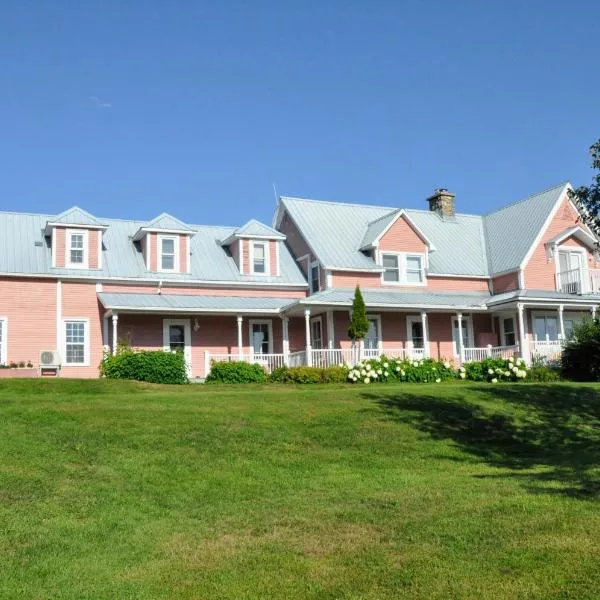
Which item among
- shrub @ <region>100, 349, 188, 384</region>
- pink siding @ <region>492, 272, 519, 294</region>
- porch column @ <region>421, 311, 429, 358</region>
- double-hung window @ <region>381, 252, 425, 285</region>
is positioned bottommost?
shrub @ <region>100, 349, 188, 384</region>

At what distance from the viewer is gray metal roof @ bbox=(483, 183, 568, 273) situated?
3478 cm

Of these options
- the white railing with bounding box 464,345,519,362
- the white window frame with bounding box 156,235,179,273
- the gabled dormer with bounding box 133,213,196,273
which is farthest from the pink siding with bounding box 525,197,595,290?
the white window frame with bounding box 156,235,179,273

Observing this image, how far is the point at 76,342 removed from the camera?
28.7 meters

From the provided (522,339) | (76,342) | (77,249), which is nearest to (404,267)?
(522,339)

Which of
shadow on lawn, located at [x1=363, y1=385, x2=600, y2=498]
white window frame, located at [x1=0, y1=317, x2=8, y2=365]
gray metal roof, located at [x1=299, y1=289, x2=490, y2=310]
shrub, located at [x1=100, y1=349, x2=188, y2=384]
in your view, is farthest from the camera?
gray metal roof, located at [x1=299, y1=289, x2=490, y2=310]

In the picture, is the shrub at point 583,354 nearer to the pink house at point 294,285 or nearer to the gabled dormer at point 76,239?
the pink house at point 294,285

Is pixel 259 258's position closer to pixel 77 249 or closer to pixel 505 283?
pixel 77 249

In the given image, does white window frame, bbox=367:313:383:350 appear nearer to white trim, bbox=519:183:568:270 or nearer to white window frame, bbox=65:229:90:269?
white trim, bbox=519:183:568:270

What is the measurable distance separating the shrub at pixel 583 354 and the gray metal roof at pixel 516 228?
5.31m

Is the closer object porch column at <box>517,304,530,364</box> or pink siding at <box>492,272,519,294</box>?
porch column at <box>517,304,530,364</box>

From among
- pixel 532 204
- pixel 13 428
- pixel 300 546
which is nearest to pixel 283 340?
pixel 532 204

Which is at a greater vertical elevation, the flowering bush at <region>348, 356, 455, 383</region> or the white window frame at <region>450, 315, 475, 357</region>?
the white window frame at <region>450, 315, 475, 357</region>

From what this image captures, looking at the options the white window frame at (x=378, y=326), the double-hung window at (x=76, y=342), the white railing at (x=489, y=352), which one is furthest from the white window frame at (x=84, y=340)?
the white railing at (x=489, y=352)

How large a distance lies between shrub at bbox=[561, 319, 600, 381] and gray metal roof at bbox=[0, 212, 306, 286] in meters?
11.2
